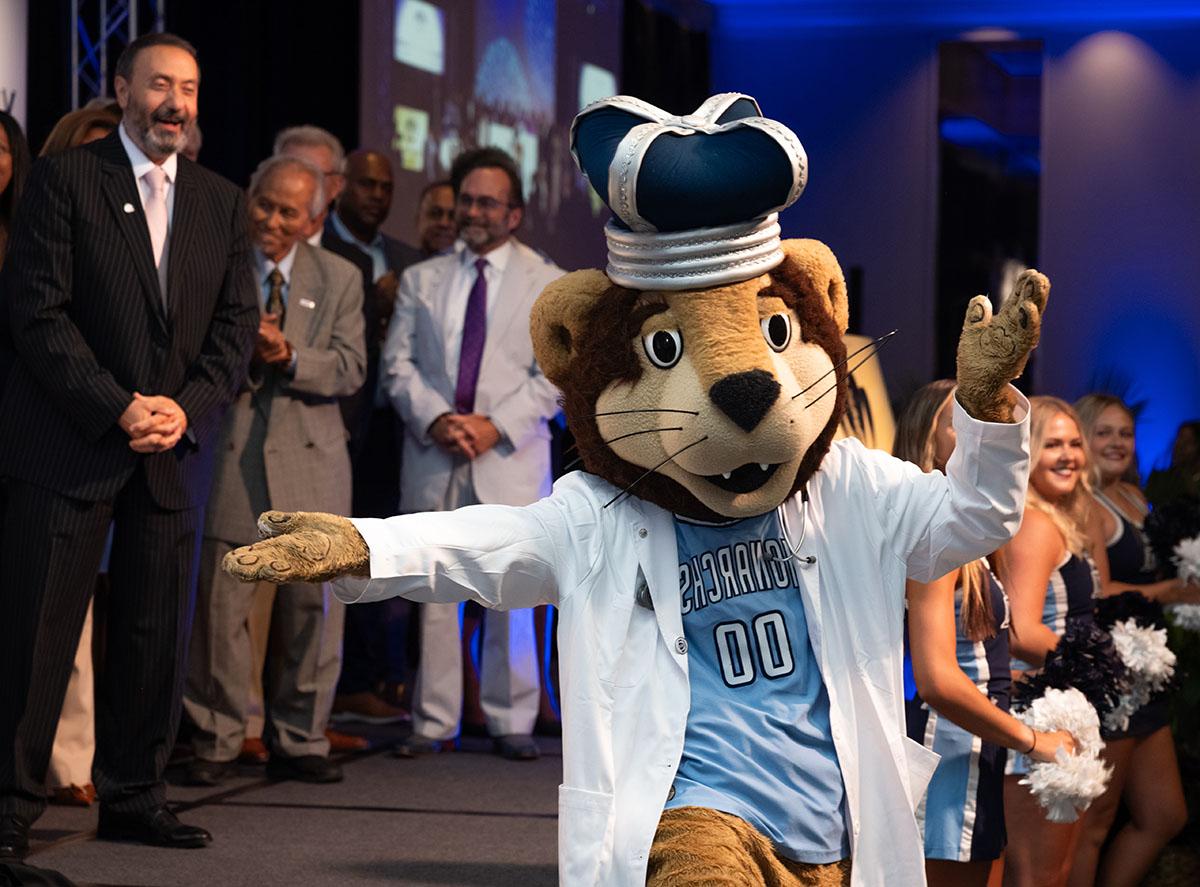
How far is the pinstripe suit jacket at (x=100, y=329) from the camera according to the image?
159 inches

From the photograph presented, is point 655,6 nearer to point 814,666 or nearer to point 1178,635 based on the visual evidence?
point 1178,635

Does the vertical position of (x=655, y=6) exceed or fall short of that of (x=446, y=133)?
it exceeds it

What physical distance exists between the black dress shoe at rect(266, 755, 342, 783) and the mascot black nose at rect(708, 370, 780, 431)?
2985 mm

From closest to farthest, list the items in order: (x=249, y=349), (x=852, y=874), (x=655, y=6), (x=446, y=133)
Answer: (x=852, y=874), (x=249, y=349), (x=446, y=133), (x=655, y=6)

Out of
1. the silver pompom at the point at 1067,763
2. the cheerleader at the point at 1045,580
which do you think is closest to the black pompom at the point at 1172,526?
the cheerleader at the point at 1045,580

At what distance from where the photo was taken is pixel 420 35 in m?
7.34

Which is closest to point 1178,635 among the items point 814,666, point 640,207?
point 814,666

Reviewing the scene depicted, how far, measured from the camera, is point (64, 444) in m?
4.07

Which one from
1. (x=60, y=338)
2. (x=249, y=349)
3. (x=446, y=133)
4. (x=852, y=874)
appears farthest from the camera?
(x=446, y=133)

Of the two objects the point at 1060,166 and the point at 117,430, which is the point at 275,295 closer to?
the point at 117,430

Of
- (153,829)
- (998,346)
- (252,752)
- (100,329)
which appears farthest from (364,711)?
(998,346)

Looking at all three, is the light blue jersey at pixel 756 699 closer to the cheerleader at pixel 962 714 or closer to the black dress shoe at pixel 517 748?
the cheerleader at pixel 962 714

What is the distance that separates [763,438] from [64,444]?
2.20 m

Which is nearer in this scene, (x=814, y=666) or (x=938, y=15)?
(x=814, y=666)
